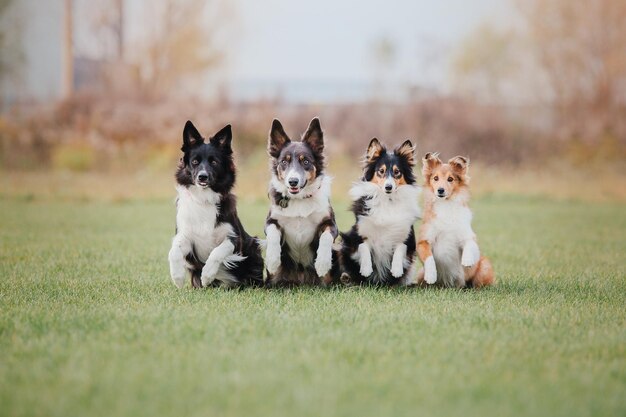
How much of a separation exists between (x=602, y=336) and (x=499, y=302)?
4.15ft

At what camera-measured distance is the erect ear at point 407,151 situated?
23.1 feet

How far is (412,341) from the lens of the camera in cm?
494

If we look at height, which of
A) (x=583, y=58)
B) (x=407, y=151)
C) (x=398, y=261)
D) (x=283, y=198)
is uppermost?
(x=583, y=58)

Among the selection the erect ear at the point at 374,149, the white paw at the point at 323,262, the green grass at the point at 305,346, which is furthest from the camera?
the erect ear at the point at 374,149

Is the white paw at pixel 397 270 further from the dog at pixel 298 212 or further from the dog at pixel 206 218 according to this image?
the dog at pixel 206 218

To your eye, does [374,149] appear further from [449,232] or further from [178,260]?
[178,260]

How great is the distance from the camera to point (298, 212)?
22.3 feet

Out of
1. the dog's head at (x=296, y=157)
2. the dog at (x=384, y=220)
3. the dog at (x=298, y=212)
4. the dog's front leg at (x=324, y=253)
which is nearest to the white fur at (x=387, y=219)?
the dog at (x=384, y=220)

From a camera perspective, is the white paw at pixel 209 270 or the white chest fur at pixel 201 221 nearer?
the white paw at pixel 209 270

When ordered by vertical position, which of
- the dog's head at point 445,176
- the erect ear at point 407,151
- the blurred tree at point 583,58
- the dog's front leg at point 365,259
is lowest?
the dog's front leg at point 365,259

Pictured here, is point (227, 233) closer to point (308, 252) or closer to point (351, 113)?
Result: point (308, 252)

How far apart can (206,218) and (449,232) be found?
246 centimetres

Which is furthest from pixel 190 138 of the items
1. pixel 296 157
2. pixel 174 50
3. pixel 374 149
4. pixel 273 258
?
pixel 174 50

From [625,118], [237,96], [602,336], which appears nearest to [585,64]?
[625,118]
